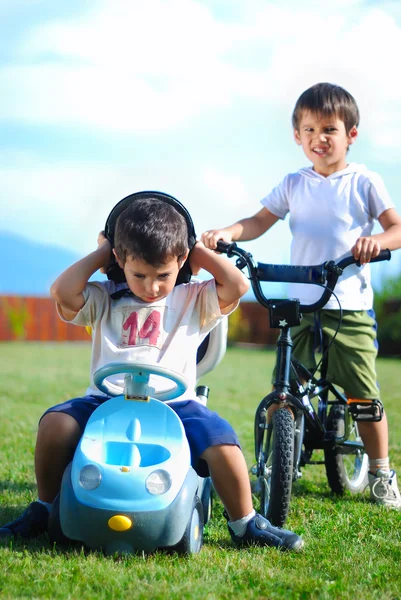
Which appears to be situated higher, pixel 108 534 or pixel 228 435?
pixel 228 435

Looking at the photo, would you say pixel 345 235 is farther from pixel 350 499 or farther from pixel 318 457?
pixel 318 457

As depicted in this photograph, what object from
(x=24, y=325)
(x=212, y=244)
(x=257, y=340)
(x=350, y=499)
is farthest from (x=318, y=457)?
(x=24, y=325)

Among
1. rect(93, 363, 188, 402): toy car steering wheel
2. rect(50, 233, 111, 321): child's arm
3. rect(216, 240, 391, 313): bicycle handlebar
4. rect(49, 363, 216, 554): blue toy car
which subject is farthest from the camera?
rect(216, 240, 391, 313): bicycle handlebar

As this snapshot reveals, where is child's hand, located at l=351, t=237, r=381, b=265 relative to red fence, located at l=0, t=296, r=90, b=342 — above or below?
above

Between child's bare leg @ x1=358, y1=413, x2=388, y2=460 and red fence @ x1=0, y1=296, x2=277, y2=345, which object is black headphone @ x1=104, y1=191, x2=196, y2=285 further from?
red fence @ x1=0, y1=296, x2=277, y2=345

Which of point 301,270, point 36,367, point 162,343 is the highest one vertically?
point 301,270

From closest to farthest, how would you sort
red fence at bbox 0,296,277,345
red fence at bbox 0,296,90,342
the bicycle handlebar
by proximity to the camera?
the bicycle handlebar → red fence at bbox 0,296,277,345 → red fence at bbox 0,296,90,342

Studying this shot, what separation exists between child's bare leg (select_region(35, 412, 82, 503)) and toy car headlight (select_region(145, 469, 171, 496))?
0.40m

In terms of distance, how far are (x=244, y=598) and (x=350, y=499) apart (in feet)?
5.72

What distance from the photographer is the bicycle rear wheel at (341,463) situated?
3809mm

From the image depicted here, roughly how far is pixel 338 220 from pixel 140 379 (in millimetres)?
1463

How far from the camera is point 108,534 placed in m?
2.57

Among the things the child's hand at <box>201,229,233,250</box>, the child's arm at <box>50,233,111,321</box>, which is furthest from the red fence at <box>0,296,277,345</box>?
the child's arm at <box>50,233,111,321</box>

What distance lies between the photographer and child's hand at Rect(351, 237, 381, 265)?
3250 millimetres
